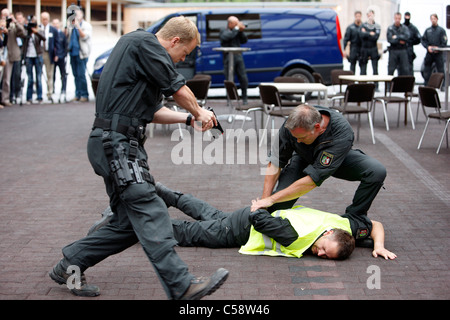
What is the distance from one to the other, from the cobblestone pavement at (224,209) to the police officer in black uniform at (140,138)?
18.6 inches

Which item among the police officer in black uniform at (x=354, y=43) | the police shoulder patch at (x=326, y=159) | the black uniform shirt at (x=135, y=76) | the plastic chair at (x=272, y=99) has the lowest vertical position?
the police shoulder patch at (x=326, y=159)

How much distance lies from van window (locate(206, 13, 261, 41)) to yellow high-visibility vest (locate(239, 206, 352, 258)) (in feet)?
39.0

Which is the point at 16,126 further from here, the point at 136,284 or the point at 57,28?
the point at 136,284

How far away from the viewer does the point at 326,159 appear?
5199mm

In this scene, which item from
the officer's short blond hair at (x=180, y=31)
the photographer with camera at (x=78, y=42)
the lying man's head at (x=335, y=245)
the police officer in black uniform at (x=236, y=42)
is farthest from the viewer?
the photographer with camera at (x=78, y=42)

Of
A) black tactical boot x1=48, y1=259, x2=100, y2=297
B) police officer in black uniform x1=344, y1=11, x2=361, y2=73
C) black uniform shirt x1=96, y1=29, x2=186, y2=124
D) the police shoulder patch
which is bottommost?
black tactical boot x1=48, y1=259, x2=100, y2=297

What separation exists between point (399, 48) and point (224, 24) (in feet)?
15.1

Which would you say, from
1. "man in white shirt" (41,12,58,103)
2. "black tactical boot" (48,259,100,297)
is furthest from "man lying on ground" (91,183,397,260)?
"man in white shirt" (41,12,58,103)

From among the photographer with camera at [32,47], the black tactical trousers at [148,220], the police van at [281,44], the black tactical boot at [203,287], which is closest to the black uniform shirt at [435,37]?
the police van at [281,44]

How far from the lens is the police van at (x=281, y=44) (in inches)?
648

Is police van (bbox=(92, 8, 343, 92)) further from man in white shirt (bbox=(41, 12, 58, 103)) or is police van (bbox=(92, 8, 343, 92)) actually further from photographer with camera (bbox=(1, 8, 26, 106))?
photographer with camera (bbox=(1, 8, 26, 106))

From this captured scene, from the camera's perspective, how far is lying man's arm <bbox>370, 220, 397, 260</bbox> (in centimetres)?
512

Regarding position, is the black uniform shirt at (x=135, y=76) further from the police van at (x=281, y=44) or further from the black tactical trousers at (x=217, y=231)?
the police van at (x=281, y=44)

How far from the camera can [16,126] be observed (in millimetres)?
12406
